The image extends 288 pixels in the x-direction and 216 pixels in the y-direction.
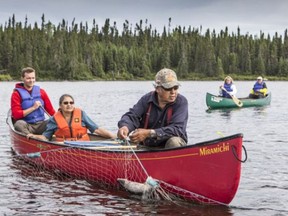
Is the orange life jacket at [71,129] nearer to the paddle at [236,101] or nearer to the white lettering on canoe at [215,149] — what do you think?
the white lettering on canoe at [215,149]

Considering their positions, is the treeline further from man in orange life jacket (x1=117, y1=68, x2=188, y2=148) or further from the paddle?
man in orange life jacket (x1=117, y1=68, x2=188, y2=148)

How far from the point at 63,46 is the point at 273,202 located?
375 ft

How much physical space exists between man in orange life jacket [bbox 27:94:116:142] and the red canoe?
0.75 m

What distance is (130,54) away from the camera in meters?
126

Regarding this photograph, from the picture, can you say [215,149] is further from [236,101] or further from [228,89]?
[228,89]

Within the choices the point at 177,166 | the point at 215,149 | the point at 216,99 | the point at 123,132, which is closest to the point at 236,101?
the point at 216,99

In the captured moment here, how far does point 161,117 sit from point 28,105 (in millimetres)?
5310

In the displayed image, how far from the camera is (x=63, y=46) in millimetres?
121188

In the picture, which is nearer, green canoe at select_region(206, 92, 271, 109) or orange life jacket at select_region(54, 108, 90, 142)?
orange life jacket at select_region(54, 108, 90, 142)

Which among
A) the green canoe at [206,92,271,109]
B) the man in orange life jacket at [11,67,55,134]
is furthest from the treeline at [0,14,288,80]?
the man in orange life jacket at [11,67,55,134]

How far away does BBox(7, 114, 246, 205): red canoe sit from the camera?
819 cm

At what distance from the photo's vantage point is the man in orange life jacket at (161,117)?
884cm

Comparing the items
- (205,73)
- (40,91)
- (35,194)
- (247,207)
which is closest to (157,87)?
(247,207)

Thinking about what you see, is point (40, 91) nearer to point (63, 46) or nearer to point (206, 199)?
point (206, 199)
